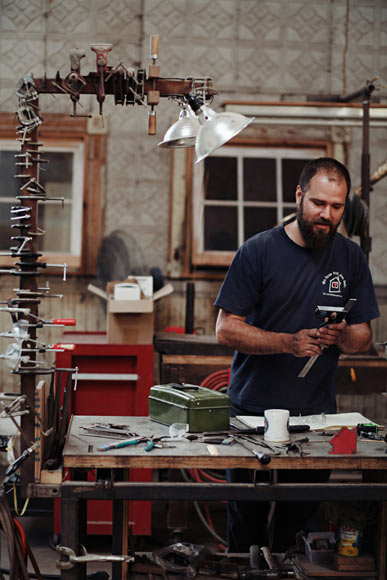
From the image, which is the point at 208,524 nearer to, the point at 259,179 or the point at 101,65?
the point at 259,179

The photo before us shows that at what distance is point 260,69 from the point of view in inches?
187

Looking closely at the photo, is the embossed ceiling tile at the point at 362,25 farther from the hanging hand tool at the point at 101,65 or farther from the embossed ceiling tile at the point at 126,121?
the hanging hand tool at the point at 101,65

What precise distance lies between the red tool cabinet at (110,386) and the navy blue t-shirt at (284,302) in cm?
109

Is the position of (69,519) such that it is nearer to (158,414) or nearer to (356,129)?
(158,414)

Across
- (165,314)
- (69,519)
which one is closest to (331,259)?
(69,519)

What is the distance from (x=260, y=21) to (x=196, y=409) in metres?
3.33

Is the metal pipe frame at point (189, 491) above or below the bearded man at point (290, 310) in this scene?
below

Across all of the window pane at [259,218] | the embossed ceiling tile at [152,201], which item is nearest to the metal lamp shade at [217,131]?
the embossed ceiling tile at [152,201]

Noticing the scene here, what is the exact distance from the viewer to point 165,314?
4.70 meters

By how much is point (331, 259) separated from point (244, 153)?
227 cm

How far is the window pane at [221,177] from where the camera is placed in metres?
4.79

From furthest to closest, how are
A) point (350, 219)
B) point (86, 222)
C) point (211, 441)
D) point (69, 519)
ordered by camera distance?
point (86, 222) → point (350, 219) → point (211, 441) → point (69, 519)

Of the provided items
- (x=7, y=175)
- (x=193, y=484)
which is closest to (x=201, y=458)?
(x=193, y=484)

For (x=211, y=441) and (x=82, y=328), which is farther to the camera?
(x=82, y=328)
